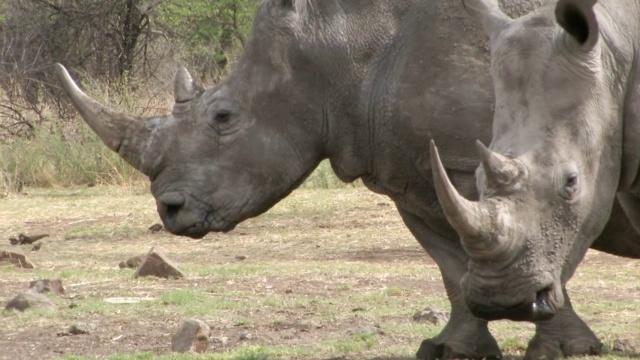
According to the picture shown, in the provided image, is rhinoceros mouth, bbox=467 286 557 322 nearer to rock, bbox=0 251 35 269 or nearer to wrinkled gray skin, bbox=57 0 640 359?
wrinkled gray skin, bbox=57 0 640 359

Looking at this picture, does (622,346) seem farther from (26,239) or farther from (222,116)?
(26,239)

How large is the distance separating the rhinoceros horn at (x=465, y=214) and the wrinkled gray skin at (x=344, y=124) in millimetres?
1433

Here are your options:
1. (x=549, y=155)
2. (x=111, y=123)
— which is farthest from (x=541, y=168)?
(x=111, y=123)

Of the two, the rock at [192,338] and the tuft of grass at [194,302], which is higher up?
the rock at [192,338]

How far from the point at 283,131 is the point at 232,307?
1.92m

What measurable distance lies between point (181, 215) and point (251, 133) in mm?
515

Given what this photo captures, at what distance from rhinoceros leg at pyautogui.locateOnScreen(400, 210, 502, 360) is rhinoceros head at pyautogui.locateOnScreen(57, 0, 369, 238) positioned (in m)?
0.67

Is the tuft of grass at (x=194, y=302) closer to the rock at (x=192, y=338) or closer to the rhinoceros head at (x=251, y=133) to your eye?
the rock at (x=192, y=338)

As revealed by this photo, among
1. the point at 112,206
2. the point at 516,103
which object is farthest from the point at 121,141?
the point at 112,206

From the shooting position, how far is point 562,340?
5922mm

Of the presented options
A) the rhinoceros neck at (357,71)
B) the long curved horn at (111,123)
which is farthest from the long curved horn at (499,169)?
the long curved horn at (111,123)

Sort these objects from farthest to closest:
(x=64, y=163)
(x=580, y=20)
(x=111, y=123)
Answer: (x=64, y=163) < (x=111, y=123) < (x=580, y=20)

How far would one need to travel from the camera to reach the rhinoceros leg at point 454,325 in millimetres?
6074

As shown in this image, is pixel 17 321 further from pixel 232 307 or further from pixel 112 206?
pixel 112 206
